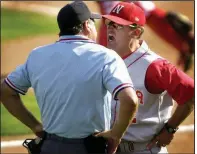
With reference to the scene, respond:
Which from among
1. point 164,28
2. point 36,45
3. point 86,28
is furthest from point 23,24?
point 86,28

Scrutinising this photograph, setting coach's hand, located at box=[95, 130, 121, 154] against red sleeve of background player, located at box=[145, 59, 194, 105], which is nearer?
coach's hand, located at box=[95, 130, 121, 154]

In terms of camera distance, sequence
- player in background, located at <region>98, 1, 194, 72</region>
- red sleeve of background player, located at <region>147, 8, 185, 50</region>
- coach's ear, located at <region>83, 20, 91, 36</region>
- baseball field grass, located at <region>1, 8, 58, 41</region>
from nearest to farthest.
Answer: coach's ear, located at <region>83, 20, 91, 36</region>, player in background, located at <region>98, 1, 194, 72</region>, red sleeve of background player, located at <region>147, 8, 185, 50</region>, baseball field grass, located at <region>1, 8, 58, 41</region>

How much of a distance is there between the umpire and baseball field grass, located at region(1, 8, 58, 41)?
9.36 m

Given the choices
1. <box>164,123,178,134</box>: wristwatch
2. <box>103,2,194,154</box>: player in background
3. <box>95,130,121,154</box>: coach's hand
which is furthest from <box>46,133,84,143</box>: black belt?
<box>164,123,178,134</box>: wristwatch

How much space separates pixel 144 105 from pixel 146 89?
0.42 feet

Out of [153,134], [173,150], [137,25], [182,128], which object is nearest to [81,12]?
[137,25]

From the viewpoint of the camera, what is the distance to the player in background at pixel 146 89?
4418 mm

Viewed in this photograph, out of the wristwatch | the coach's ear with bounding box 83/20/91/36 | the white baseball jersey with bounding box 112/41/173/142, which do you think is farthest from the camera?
the wristwatch

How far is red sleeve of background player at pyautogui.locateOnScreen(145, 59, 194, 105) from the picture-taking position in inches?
172

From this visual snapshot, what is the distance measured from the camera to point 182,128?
26.4ft

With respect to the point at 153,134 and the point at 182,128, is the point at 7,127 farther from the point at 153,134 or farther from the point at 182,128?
the point at 153,134

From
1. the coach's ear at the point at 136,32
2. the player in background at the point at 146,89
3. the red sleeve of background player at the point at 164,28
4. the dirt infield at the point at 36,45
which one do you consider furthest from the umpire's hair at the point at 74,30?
the red sleeve of background player at the point at 164,28

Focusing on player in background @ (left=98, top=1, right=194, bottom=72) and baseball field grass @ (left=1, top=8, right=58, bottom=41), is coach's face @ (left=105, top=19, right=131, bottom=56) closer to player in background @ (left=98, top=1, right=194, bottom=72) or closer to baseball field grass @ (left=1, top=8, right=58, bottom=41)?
player in background @ (left=98, top=1, right=194, bottom=72)

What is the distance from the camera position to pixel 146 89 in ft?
14.8
